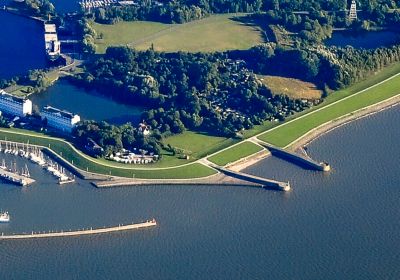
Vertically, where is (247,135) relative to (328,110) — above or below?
below

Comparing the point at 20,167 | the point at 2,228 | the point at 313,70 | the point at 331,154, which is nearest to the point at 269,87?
the point at 313,70

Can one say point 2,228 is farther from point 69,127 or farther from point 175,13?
point 175,13

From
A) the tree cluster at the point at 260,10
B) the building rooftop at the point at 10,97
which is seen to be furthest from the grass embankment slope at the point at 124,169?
the tree cluster at the point at 260,10

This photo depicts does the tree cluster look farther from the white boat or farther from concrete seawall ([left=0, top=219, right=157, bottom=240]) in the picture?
concrete seawall ([left=0, top=219, right=157, bottom=240])

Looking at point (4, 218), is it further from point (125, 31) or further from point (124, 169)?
point (125, 31)

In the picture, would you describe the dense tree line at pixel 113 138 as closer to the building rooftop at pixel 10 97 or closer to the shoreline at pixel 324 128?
the building rooftop at pixel 10 97

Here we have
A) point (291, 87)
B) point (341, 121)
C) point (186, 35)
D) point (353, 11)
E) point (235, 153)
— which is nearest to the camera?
point (235, 153)

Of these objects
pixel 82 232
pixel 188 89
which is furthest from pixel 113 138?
pixel 82 232
